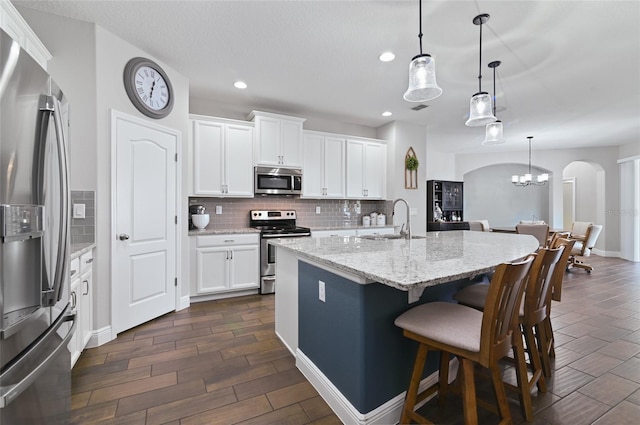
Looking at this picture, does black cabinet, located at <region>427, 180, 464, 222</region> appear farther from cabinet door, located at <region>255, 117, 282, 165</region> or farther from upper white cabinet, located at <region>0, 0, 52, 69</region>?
upper white cabinet, located at <region>0, 0, 52, 69</region>

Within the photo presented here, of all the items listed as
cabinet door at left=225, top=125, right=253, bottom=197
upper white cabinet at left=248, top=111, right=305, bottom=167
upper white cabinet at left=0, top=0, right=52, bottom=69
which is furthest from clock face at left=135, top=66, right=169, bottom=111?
upper white cabinet at left=248, top=111, right=305, bottom=167

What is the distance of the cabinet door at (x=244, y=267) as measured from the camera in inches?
149

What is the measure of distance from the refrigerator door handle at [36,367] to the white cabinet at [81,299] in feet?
2.52

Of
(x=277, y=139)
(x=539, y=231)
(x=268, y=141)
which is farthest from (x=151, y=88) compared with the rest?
(x=539, y=231)

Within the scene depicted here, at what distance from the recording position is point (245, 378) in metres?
2.03

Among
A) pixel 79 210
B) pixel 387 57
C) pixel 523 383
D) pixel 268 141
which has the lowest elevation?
pixel 523 383

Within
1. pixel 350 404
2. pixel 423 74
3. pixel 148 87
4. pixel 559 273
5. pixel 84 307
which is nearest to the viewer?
pixel 350 404

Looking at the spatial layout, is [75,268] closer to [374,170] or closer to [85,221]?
[85,221]

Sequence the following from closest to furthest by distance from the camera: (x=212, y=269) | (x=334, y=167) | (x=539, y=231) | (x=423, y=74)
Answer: (x=423, y=74) < (x=212, y=269) < (x=334, y=167) < (x=539, y=231)

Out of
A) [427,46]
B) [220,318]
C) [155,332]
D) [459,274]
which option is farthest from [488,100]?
[155,332]

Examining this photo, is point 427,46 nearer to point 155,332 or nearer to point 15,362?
point 15,362

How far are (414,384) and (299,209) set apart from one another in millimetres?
3579

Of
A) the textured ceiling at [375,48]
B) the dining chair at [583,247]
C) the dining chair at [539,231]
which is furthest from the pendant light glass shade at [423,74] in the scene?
the dining chair at [583,247]

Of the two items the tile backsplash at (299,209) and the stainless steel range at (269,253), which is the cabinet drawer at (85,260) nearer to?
the tile backsplash at (299,209)
